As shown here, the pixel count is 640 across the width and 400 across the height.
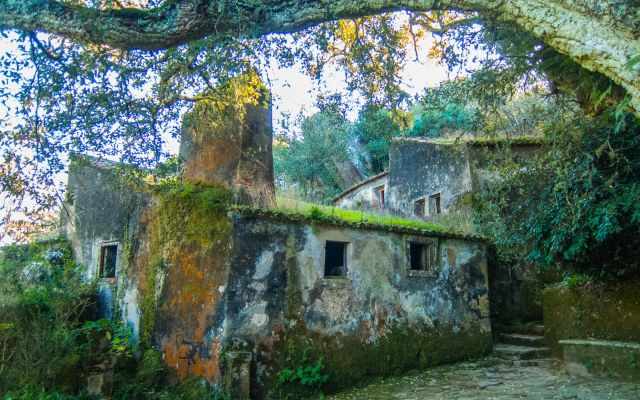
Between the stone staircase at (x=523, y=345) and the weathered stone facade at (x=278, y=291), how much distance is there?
576mm

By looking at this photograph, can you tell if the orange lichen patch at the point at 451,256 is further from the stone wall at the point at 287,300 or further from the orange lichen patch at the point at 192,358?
the orange lichen patch at the point at 192,358

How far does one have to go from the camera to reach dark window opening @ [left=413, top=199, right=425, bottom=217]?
1816cm

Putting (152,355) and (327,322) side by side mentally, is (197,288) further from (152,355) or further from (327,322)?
Result: (327,322)

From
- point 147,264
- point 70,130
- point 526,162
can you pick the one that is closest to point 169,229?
point 147,264

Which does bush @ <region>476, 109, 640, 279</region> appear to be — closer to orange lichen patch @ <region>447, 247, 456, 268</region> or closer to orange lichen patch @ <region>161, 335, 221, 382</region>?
orange lichen patch @ <region>447, 247, 456, 268</region>

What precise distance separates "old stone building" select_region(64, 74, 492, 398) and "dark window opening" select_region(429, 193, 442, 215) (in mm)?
5336

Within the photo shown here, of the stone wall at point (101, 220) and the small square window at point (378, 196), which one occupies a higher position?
the small square window at point (378, 196)

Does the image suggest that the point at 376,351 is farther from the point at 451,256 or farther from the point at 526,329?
the point at 526,329

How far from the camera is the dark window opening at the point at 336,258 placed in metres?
9.79

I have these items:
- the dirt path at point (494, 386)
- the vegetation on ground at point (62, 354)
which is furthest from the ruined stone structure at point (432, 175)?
the vegetation on ground at point (62, 354)

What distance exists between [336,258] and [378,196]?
1131 cm

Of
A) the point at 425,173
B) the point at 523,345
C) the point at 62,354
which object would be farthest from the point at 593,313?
the point at 62,354

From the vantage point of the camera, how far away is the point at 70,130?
20.4 feet

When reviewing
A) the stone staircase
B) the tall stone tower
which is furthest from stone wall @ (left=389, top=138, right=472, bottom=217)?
the tall stone tower
